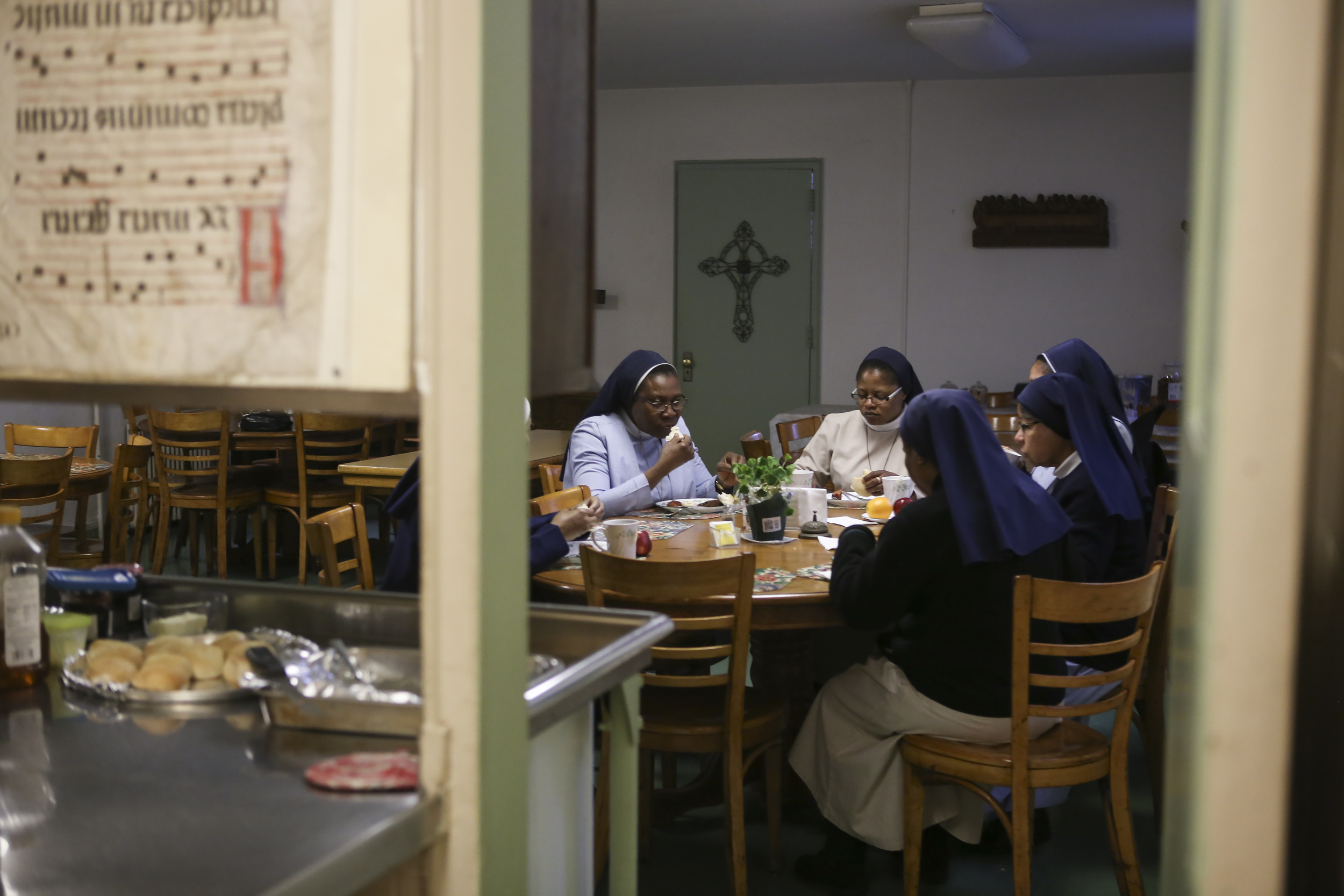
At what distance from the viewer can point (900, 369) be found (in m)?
4.42

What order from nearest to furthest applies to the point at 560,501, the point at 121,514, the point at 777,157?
the point at 560,501
the point at 121,514
the point at 777,157

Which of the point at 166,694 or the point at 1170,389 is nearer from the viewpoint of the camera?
the point at 166,694

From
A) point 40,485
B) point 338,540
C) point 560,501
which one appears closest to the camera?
point 338,540

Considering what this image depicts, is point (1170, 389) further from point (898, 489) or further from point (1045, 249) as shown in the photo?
point (898, 489)

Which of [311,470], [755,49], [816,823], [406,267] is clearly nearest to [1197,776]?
[406,267]

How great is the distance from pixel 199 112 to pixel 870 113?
25.3 feet

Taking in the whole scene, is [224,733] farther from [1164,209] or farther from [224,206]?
[1164,209]

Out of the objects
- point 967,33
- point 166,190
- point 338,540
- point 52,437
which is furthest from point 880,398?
point 52,437

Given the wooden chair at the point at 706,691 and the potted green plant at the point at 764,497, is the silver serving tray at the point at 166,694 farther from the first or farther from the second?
the potted green plant at the point at 764,497

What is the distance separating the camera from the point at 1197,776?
32.2 inches

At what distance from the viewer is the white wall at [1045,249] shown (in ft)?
25.6

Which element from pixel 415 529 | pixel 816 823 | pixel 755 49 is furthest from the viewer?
pixel 755 49

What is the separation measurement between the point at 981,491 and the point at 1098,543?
2.81ft

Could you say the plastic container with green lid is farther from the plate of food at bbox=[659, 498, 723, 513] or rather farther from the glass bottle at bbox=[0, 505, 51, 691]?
the plate of food at bbox=[659, 498, 723, 513]
